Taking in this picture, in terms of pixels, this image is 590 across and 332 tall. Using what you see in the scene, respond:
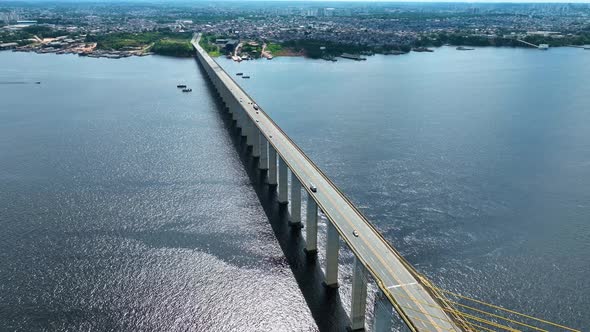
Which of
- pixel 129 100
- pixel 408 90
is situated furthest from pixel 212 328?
pixel 408 90

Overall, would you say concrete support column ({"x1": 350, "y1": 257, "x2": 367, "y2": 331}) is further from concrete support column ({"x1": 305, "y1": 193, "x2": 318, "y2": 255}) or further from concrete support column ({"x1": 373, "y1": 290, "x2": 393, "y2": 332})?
concrete support column ({"x1": 305, "y1": 193, "x2": 318, "y2": 255})

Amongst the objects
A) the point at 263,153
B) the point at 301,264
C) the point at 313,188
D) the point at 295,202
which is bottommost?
the point at 301,264

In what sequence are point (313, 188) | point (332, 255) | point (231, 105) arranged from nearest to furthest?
point (332, 255), point (313, 188), point (231, 105)

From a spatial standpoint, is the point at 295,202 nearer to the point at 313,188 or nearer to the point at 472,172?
the point at 313,188

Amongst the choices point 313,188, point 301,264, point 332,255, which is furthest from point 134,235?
point 332,255

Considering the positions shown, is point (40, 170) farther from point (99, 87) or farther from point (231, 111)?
point (99, 87)

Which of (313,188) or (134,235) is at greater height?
(313,188)

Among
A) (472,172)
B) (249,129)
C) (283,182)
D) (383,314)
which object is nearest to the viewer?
(383,314)
